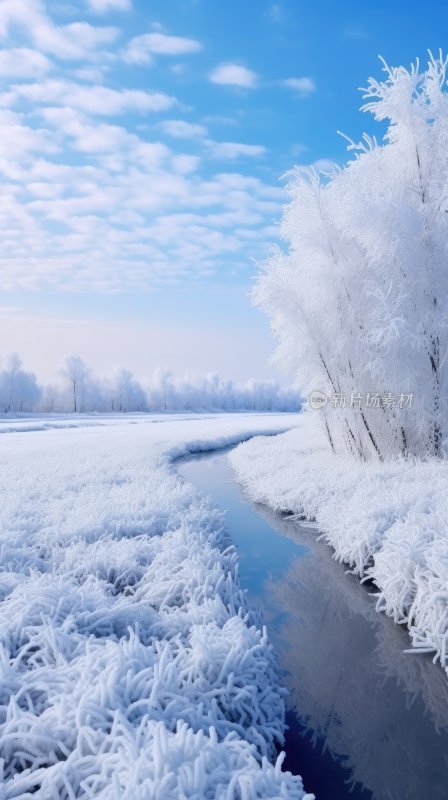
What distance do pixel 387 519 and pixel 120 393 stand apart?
8645 centimetres

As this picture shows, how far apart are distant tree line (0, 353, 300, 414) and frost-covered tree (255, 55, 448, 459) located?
2671 inches

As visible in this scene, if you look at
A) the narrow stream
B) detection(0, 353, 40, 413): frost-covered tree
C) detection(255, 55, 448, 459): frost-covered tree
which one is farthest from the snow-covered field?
detection(0, 353, 40, 413): frost-covered tree

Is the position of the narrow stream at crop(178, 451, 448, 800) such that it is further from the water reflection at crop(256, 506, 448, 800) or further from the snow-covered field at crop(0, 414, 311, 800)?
the snow-covered field at crop(0, 414, 311, 800)

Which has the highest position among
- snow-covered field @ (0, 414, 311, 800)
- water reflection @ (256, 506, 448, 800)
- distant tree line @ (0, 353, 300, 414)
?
distant tree line @ (0, 353, 300, 414)

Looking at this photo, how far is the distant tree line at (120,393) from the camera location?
75625 mm

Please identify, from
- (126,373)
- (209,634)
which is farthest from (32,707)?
(126,373)

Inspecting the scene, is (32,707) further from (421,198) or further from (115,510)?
(421,198)

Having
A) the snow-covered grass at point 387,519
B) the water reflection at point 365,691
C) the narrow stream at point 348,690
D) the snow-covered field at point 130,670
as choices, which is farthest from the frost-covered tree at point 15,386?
the water reflection at point 365,691

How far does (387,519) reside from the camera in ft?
25.2

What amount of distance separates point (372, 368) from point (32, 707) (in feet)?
35.2

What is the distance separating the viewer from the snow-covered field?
269 cm

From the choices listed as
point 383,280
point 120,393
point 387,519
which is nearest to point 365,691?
point 387,519

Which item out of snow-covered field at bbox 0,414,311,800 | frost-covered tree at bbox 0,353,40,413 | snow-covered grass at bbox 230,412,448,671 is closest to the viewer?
snow-covered field at bbox 0,414,311,800

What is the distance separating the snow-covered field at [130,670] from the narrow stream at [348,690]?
337 mm
